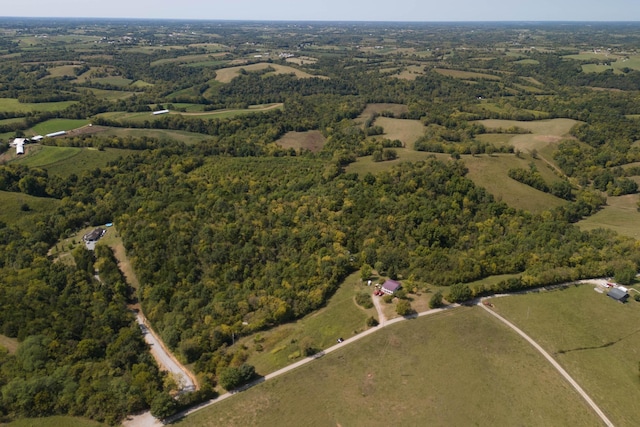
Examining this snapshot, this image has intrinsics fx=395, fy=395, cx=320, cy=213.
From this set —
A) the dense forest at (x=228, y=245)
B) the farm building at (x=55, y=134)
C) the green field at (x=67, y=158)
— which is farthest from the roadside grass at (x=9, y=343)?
the farm building at (x=55, y=134)

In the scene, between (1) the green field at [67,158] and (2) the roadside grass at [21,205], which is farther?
(1) the green field at [67,158]

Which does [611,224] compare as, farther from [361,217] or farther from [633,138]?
[633,138]

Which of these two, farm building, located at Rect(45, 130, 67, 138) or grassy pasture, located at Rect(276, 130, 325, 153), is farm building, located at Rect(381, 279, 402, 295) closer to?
grassy pasture, located at Rect(276, 130, 325, 153)

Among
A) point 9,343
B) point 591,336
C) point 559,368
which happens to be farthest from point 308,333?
point 9,343

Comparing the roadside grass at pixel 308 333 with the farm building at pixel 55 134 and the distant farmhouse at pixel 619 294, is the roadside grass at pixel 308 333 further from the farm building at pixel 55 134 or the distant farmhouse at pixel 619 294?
the farm building at pixel 55 134

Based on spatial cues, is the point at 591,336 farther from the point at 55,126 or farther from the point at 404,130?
the point at 55,126
